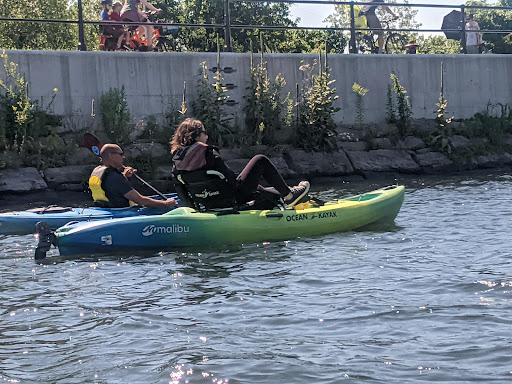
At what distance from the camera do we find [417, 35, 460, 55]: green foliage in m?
20.9

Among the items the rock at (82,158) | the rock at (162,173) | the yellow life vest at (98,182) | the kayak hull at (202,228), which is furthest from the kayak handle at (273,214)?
the rock at (82,158)

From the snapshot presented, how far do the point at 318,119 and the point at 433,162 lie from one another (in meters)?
2.48

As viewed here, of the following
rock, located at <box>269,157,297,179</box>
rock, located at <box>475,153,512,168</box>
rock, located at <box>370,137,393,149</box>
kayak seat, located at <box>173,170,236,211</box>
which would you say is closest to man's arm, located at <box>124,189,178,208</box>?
kayak seat, located at <box>173,170,236,211</box>

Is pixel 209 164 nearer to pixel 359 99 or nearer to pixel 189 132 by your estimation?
pixel 189 132

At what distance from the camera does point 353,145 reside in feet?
51.5

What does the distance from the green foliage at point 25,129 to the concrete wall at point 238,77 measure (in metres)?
0.55

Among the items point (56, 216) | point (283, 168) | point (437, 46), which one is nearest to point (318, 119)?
point (283, 168)

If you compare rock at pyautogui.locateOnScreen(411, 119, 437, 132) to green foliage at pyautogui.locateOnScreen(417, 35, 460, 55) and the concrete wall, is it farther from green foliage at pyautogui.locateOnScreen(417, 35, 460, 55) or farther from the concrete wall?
green foliage at pyautogui.locateOnScreen(417, 35, 460, 55)

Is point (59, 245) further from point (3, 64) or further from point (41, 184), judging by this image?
point (3, 64)

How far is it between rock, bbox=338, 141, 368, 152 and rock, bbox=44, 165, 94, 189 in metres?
5.02

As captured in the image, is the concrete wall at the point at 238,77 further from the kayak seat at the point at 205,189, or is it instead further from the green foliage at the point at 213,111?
the kayak seat at the point at 205,189

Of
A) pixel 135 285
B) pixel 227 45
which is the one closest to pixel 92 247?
pixel 135 285

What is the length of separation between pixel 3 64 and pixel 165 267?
7.95 m

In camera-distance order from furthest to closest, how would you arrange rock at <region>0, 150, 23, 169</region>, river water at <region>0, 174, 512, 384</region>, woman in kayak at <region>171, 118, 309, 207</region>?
1. rock at <region>0, 150, 23, 169</region>
2. woman in kayak at <region>171, 118, 309, 207</region>
3. river water at <region>0, 174, 512, 384</region>
